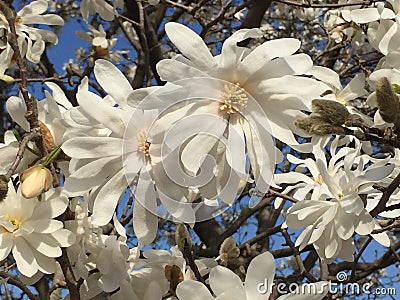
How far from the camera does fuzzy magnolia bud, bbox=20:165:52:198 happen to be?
0.81 m

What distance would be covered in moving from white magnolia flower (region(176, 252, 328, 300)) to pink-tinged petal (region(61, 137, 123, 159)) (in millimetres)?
246

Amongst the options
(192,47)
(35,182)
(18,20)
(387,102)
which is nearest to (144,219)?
(35,182)

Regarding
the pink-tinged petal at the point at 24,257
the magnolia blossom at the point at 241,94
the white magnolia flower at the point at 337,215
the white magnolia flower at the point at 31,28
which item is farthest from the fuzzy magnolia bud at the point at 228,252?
the white magnolia flower at the point at 31,28

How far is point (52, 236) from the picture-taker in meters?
0.94

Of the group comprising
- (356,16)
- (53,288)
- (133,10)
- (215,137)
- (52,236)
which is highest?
(133,10)

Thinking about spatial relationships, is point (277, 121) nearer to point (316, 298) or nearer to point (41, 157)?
point (316, 298)

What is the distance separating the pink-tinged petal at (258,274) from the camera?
2.47 ft

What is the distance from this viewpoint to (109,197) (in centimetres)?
88

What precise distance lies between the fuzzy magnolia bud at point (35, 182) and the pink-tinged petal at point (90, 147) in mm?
48

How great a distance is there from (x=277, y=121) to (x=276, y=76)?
0.07 metres

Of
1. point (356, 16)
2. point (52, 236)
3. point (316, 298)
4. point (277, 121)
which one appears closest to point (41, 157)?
point (52, 236)

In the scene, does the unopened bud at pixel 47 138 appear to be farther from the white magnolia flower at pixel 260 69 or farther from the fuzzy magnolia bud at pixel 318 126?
the fuzzy magnolia bud at pixel 318 126

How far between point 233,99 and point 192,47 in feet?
0.34

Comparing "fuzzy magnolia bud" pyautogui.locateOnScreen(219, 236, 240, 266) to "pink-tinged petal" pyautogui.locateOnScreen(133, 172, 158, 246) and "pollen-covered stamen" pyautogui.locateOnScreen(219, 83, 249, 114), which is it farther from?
"pollen-covered stamen" pyautogui.locateOnScreen(219, 83, 249, 114)
